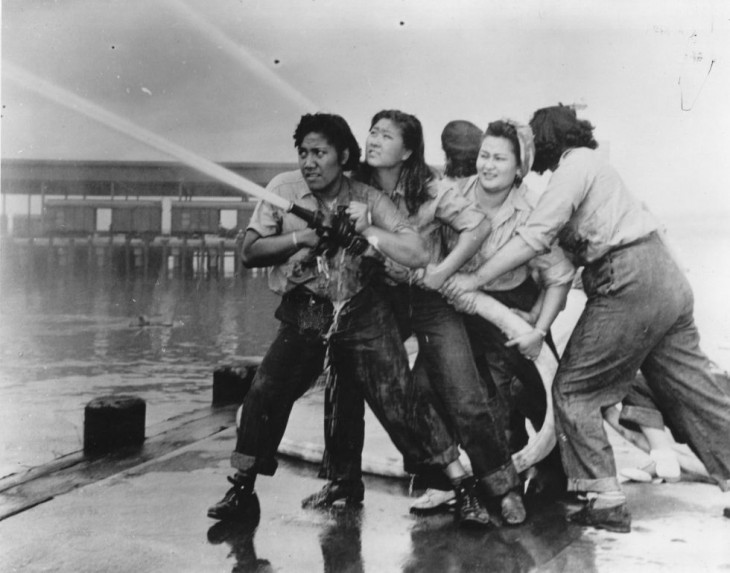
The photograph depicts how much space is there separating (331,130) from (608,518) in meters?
1.93

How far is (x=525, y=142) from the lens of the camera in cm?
363

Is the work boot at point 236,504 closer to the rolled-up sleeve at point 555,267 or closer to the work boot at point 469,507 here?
the work boot at point 469,507

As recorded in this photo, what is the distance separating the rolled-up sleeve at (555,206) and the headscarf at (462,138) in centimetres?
68

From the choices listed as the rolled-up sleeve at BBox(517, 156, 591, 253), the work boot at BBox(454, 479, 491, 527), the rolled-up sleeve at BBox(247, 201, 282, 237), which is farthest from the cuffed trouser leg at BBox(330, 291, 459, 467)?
the rolled-up sleeve at BBox(517, 156, 591, 253)

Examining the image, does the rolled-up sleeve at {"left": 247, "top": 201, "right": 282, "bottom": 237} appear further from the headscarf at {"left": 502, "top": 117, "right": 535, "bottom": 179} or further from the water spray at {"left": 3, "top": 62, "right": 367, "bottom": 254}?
the headscarf at {"left": 502, "top": 117, "right": 535, "bottom": 179}

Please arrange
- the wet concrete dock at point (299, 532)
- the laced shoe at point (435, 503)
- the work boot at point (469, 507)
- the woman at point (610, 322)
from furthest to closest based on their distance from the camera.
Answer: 1. the laced shoe at point (435, 503)
2. the woman at point (610, 322)
3. the work boot at point (469, 507)
4. the wet concrete dock at point (299, 532)

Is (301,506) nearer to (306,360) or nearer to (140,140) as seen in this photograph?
(306,360)

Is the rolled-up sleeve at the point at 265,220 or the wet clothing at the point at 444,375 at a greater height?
the rolled-up sleeve at the point at 265,220

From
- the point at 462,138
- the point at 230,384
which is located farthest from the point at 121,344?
the point at 462,138

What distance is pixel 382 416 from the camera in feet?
11.3

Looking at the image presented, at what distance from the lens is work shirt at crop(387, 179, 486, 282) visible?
354 centimetres

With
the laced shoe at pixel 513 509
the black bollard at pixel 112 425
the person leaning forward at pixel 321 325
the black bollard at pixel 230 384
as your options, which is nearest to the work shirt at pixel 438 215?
the person leaning forward at pixel 321 325

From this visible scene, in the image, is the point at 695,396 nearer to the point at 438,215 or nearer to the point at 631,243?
the point at 631,243

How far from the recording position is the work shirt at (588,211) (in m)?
3.41
